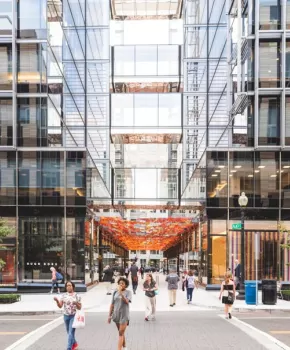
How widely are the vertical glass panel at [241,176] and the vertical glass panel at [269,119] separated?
4.04 feet

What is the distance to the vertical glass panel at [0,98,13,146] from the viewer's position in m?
33.0

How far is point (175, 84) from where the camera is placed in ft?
188

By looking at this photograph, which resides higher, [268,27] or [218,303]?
[268,27]

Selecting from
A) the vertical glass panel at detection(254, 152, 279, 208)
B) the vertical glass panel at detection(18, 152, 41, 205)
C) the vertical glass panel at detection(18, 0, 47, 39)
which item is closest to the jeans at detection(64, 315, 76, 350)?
the vertical glass panel at detection(18, 152, 41, 205)

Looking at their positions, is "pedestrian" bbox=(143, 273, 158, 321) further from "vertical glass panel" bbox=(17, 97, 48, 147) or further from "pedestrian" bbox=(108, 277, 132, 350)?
"vertical glass panel" bbox=(17, 97, 48, 147)

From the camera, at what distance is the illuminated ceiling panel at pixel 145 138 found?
55.8m

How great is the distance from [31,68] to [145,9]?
33.6m

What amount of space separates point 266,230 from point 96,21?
2852 cm

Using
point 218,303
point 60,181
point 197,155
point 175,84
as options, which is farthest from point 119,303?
point 175,84

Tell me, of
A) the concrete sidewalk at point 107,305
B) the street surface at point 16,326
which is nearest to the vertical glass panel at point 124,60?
the concrete sidewalk at point 107,305

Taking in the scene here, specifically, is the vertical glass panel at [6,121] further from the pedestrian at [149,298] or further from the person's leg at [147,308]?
the person's leg at [147,308]

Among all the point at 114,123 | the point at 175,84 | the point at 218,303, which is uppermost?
the point at 175,84

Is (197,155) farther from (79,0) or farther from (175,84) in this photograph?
(79,0)

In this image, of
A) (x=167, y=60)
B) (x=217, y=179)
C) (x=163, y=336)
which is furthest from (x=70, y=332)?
(x=167, y=60)
